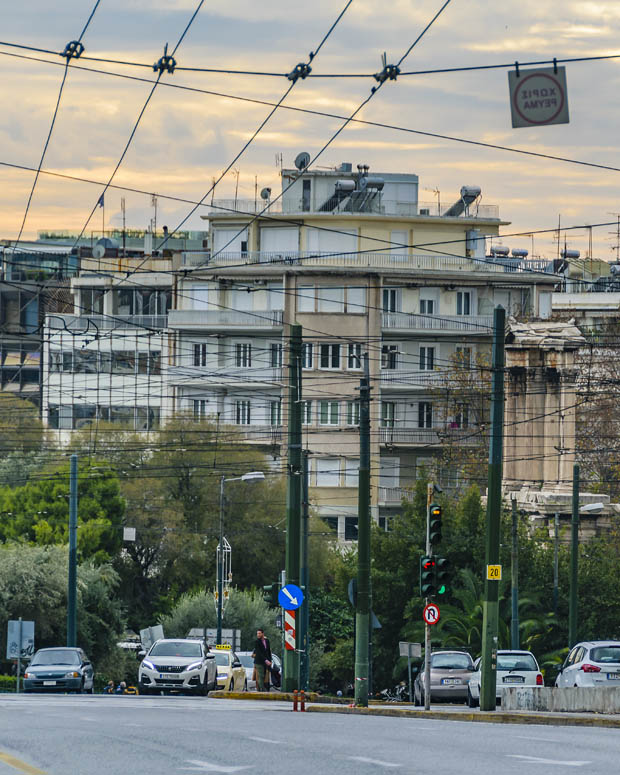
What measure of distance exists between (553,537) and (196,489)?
25075mm

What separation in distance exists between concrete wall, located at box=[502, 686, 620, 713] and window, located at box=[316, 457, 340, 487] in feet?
198

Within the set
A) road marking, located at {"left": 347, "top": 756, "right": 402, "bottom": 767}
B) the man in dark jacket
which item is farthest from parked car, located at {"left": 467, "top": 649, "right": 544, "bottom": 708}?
road marking, located at {"left": 347, "top": 756, "right": 402, "bottom": 767}

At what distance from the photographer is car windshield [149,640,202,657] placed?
3903 cm

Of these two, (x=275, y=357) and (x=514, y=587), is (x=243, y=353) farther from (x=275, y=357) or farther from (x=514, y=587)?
(x=514, y=587)

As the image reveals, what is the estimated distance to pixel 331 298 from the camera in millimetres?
91188

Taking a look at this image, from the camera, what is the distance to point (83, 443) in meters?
90.4

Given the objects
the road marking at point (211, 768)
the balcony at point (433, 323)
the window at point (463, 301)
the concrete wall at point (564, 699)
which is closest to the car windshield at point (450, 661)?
the concrete wall at point (564, 699)

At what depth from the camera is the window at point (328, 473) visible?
9154 cm

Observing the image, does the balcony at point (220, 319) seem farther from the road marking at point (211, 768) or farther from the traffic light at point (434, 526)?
the road marking at point (211, 768)

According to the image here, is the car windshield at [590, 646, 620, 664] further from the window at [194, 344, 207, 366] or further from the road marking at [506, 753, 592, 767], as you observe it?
the window at [194, 344, 207, 366]

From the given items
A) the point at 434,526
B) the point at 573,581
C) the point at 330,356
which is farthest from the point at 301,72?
the point at 330,356

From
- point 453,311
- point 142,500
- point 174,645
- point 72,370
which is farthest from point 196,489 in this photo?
point 174,645

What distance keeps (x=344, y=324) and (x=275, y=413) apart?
5.97 metres

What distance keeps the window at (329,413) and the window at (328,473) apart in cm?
194
